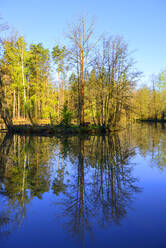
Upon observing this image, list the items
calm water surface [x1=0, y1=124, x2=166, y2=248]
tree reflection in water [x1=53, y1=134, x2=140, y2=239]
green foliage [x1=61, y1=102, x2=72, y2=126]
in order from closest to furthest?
calm water surface [x1=0, y1=124, x2=166, y2=248]
tree reflection in water [x1=53, y1=134, x2=140, y2=239]
green foliage [x1=61, y1=102, x2=72, y2=126]

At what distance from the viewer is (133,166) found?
26.9ft

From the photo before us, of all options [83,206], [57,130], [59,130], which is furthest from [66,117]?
[83,206]

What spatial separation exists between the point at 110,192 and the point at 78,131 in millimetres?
18904

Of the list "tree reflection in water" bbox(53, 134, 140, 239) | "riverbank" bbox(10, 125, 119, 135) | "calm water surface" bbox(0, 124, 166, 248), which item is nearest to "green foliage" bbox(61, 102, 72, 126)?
"riverbank" bbox(10, 125, 119, 135)

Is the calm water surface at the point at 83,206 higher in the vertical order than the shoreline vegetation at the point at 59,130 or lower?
lower

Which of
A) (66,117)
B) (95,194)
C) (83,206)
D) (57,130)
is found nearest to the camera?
(83,206)

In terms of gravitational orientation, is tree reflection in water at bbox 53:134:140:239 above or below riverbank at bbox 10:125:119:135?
below

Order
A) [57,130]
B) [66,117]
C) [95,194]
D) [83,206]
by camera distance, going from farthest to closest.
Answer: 1. [66,117]
2. [57,130]
3. [95,194]
4. [83,206]

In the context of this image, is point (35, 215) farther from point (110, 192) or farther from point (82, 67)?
point (82, 67)

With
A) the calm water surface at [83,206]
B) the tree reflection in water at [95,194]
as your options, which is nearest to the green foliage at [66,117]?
the tree reflection in water at [95,194]

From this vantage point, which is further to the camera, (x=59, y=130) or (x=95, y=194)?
(x=59, y=130)

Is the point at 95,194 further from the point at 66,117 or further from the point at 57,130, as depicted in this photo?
the point at 66,117

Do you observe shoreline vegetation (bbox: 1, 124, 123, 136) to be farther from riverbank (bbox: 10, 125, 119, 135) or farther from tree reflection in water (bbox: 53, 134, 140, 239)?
tree reflection in water (bbox: 53, 134, 140, 239)

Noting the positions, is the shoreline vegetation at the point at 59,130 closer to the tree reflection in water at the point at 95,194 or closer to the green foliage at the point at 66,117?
the green foliage at the point at 66,117
